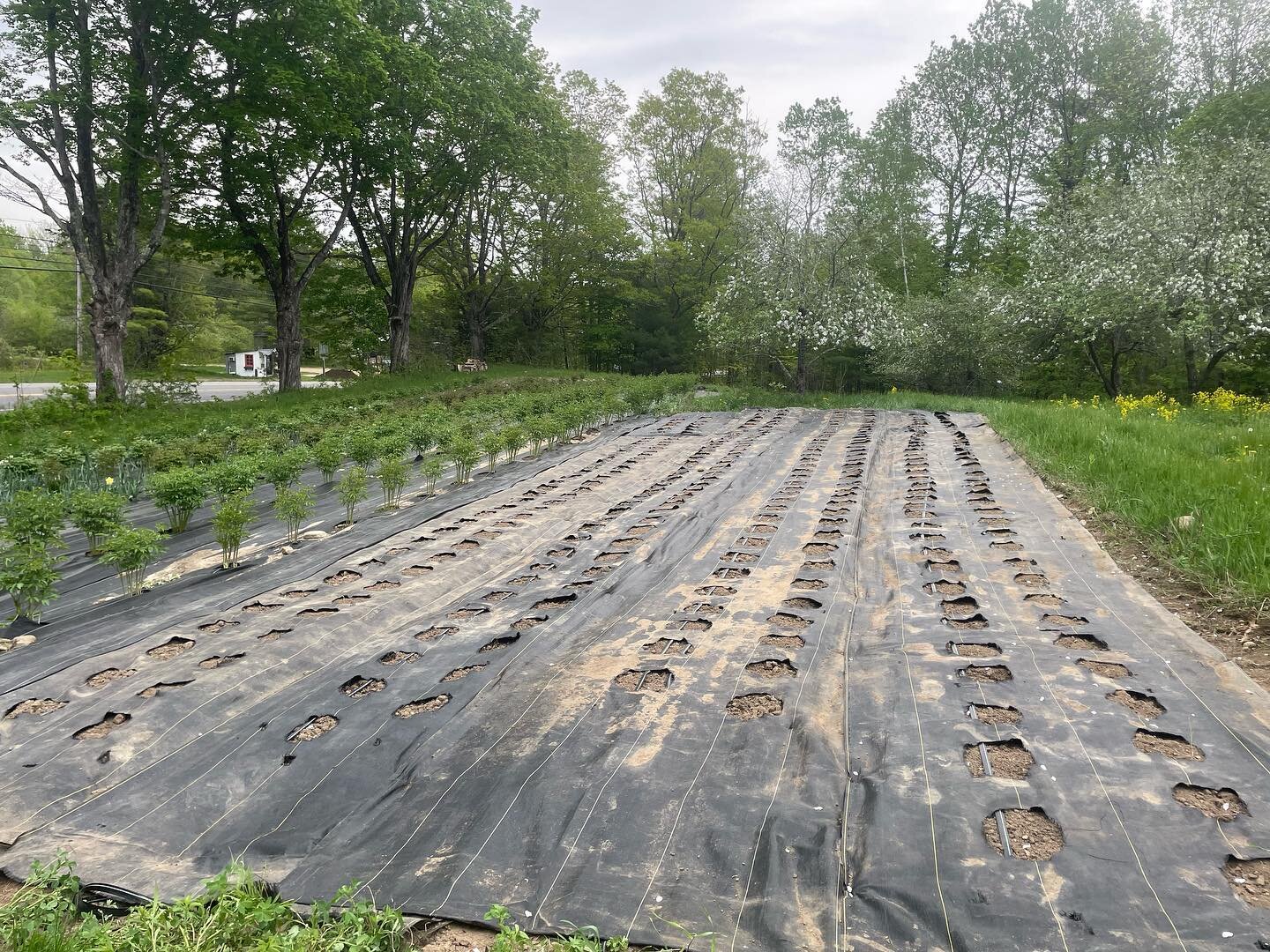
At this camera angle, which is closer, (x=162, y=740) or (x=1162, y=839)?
(x=1162, y=839)

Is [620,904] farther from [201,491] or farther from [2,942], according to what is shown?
[201,491]

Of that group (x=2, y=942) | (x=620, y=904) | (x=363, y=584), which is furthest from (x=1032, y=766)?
(x=363, y=584)

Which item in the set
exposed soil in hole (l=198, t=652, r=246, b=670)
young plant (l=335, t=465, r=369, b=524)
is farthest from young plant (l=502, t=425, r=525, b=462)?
exposed soil in hole (l=198, t=652, r=246, b=670)

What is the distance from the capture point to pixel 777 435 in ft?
36.4

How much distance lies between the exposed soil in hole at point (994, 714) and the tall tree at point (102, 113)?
46.8ft

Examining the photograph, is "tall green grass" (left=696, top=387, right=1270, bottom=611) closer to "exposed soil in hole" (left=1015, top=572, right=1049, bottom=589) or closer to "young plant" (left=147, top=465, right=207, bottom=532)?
"exposed soil in hole" (left=1015, top=572, right=1049, bottom=589)

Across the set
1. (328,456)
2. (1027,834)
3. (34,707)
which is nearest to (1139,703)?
(1027,834)

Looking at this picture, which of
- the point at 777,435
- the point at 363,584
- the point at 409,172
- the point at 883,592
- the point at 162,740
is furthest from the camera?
the point at 409,172

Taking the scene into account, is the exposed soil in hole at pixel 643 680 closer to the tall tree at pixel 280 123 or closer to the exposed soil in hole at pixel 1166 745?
the exposed soil in hole at pixel 1166 745

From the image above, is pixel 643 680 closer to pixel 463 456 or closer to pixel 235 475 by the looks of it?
pixel 235 475

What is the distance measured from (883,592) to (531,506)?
3803mm

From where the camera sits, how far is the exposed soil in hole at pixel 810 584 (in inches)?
181

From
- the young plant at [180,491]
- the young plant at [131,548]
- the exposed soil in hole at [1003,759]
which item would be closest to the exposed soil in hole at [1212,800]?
the exposed soil in hole at [1003,759]

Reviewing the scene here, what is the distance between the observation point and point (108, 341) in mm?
12078
